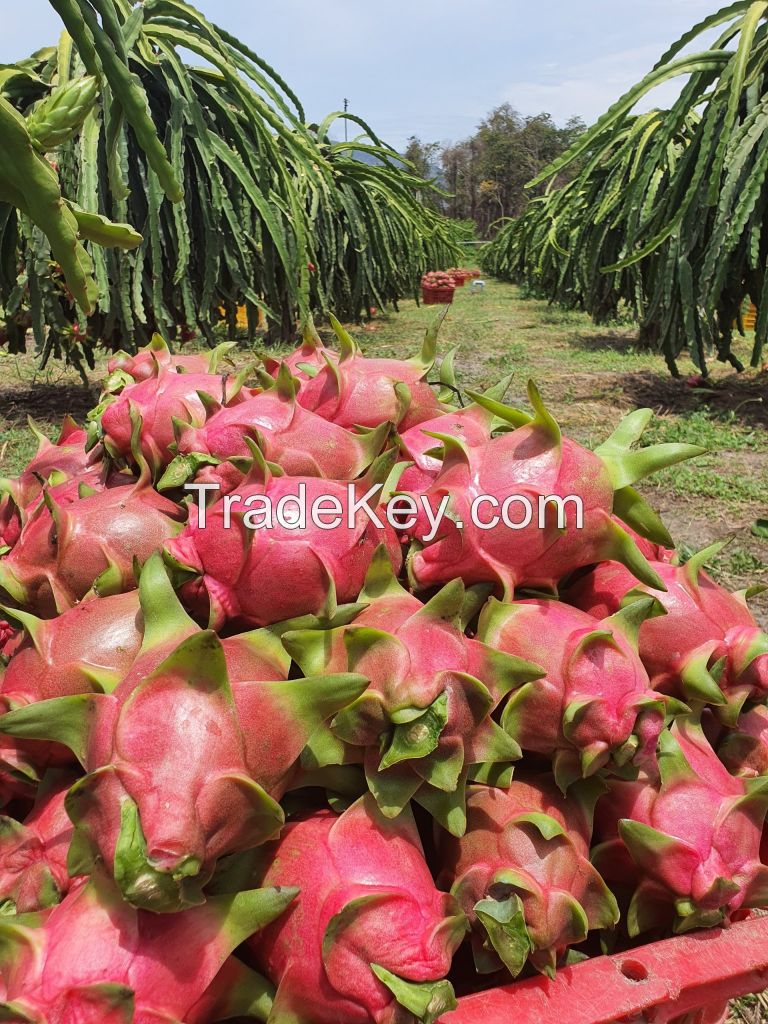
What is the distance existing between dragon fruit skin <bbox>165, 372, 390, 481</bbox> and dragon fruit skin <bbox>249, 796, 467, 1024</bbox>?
491mm

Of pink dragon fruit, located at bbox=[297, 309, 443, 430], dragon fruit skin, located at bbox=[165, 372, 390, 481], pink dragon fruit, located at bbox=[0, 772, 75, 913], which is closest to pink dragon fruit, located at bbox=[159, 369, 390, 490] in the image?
dragon fruit skin, located at bbox=[165, 372, 390, 481]

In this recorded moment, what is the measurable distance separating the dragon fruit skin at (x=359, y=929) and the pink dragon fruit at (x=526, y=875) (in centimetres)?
5

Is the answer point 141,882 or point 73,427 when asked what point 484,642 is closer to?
point 141,882

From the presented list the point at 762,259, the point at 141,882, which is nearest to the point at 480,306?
the point at 762,259

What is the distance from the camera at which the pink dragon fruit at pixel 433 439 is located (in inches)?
43.7

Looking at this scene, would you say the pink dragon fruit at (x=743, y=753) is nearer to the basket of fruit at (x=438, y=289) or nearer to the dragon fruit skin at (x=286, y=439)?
the dragon fruit skin at (x=286, y=439)

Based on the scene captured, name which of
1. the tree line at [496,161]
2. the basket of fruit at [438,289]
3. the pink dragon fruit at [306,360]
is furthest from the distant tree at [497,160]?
the pink dragon fruit at [306,360]

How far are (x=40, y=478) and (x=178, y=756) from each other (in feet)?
2.55

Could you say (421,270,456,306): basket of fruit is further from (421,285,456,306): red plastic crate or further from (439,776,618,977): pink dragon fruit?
(439,776,618,977): pink dragon fruit

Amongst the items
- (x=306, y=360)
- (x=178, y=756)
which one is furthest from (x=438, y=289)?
(x=178, y=756)

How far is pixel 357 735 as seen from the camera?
80 centimetres

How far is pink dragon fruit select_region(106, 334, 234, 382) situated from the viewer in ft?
4.92

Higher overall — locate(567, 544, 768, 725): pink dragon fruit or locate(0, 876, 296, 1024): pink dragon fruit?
locate(567, 544, 768, 725): pink dragon fruit

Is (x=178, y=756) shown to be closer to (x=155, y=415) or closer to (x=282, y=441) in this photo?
(x=282, y=441)
